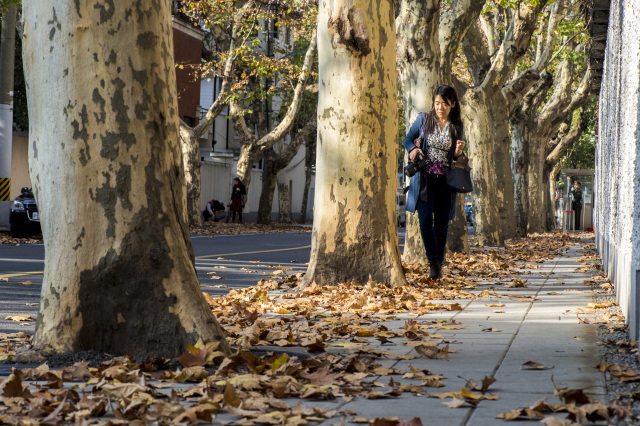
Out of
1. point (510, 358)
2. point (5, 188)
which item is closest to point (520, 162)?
point (5, 188)

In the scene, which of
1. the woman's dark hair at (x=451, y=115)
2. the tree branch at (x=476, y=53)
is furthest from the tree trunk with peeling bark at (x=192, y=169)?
the woman's dark hair at (x=451, y=115)

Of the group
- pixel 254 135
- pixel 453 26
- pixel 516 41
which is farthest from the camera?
pixel 254 135

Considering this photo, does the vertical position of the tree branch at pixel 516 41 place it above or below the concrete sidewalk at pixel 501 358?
above

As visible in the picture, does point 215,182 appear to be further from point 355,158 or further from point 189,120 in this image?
point 355,158

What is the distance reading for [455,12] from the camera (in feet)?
51.1

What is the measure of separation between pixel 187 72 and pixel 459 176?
34018 mm

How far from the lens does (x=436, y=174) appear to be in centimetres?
929

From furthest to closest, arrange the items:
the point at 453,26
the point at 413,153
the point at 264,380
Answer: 1. the point at 453,26
2. the point at 413,153
3. the point at 264,380

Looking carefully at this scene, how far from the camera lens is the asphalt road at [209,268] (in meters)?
7.83

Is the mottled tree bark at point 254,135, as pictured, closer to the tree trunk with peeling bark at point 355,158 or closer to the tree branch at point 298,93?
the tree branch at point 298,93

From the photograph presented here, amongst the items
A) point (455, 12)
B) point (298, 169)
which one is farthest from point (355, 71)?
point (298, 169)

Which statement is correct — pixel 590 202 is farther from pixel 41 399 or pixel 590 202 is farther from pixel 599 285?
pixel 41 399

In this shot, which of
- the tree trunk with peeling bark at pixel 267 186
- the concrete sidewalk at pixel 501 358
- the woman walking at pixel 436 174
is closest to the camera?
the concrete sidewalk at pixel 501 358

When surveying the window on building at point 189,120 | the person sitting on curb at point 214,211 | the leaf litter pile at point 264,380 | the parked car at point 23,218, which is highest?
the window on building at point 189,120
